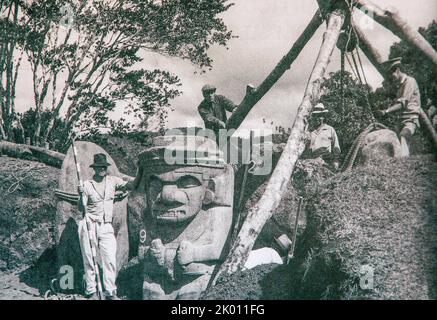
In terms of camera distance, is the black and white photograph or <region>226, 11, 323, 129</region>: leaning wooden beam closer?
the black and white photograph

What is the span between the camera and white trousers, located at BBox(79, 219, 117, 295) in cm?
620

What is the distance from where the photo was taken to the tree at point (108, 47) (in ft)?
34.8

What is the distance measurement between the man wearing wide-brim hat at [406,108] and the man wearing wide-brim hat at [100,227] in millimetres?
4191

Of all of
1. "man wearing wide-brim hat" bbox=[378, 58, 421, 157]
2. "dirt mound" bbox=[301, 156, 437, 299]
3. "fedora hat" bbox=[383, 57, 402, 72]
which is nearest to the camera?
"dirt mound" bbox=[301, 156, 437, 299]

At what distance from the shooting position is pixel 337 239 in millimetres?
5316

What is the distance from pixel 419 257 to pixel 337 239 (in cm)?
89

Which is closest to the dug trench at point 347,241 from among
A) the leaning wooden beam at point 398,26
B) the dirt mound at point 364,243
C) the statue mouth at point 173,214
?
the dirt mound at point 364,243

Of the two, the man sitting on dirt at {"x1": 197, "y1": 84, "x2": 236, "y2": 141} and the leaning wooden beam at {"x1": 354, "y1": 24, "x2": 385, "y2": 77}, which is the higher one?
the leaning wooden beam at {"x1": 354, "y1": 24, "x2": 385, "y2": 77}

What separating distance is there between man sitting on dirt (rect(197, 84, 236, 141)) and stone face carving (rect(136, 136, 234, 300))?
173 cm

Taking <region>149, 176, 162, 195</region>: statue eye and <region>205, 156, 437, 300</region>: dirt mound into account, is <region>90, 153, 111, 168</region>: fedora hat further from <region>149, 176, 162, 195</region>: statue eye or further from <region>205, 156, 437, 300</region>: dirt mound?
<region>205, 156, 437, 300</region>: dirt mound

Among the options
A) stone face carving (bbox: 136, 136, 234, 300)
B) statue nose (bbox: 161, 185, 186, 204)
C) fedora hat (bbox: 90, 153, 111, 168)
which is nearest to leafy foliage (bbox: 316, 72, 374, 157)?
stone face carving (bbox: 136, 136, 234, 300)

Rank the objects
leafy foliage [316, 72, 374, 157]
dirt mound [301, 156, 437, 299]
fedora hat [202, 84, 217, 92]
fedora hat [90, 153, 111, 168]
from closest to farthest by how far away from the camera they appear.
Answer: dirt mound [301, 156, 437, 299] < fedora hat [90, 153, 111, 168] < fedora hat [202, 84, 217, 92] < leafy foliage [316, 72, 374, 157]

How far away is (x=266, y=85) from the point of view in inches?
339
